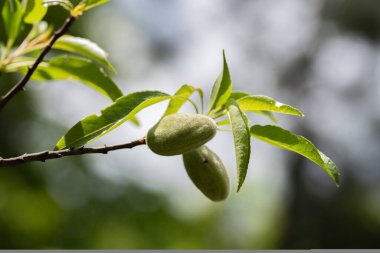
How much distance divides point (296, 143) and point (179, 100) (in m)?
0.29

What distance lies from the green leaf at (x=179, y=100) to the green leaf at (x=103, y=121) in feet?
0.59

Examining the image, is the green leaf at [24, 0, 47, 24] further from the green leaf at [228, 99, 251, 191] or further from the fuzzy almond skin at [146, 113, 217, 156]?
the green leaf at [228, 99, 251, 191]

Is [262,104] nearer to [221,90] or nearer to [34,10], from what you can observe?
[221,90]

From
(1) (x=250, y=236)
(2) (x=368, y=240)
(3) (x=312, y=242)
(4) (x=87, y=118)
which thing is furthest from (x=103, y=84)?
(1) (x=250, y=236)

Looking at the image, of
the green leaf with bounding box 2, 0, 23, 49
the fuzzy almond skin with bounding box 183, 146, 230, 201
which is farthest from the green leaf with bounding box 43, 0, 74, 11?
the fuzzy almond skin with bounding box 183, 146, 230, 201

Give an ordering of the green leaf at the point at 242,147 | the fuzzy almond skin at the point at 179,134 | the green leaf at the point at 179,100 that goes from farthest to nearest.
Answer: the green leaf at the point at 179,100 → the fuzzy almond skin at the point at 179,134 → the green leaf at the point at 242,147

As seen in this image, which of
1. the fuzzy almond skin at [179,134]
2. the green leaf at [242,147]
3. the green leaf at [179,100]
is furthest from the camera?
the green leaf at [179,100]

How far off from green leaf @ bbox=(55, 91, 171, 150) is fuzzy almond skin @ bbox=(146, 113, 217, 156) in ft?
0.22

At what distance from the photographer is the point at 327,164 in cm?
113

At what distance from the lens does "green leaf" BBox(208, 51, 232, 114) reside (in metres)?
1.19

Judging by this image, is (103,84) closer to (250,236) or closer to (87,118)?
(87,118)

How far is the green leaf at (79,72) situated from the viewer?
4.40 feet

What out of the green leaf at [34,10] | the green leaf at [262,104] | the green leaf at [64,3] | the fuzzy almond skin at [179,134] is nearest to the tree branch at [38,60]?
the green leaf at [64,3]

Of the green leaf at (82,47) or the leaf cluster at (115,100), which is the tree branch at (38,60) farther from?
the green leaf at (82,47)
